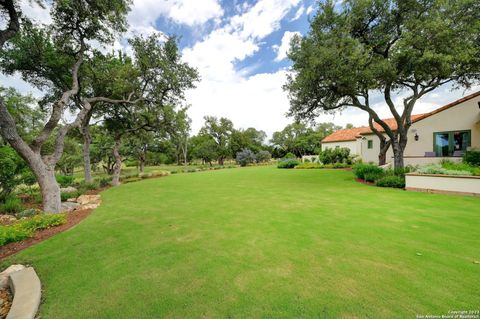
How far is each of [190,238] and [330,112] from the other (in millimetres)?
12889

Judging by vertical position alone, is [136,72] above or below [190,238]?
above

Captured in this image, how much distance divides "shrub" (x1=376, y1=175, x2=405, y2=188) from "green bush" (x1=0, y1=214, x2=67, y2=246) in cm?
1267

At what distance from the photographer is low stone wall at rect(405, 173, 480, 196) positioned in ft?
23.5

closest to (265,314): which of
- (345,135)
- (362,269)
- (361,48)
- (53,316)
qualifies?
(362,269)

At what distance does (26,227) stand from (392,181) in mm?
13362

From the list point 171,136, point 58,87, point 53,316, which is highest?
point 58,87

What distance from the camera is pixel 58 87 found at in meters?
13.0

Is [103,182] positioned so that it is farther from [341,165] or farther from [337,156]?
[337,156]

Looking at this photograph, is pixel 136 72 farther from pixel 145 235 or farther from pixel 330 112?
pixel 330 112

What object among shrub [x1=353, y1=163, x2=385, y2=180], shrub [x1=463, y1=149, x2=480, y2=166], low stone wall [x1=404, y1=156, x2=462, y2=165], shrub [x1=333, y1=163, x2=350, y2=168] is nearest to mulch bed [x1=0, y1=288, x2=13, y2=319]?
shrub [x1=353, y1=163, x2=385, y2=180]

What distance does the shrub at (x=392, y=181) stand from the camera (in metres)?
9.14

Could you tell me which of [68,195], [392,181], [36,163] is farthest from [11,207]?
[392,181]

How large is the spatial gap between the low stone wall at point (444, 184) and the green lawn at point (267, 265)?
7.40 feet

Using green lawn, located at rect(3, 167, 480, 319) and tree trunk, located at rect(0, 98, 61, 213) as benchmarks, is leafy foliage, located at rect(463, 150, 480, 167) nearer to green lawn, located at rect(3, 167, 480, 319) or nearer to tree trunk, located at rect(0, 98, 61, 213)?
green lawn, located at rect(3, 167, 480, 319)
